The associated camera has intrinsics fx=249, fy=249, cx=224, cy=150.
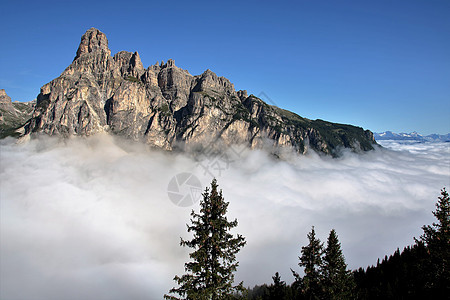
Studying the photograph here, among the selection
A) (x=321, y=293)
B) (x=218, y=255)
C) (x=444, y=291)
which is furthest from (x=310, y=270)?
(x=218, y=255)

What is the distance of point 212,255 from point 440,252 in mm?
27868

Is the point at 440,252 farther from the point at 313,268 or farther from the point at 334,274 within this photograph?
the point at 313,268

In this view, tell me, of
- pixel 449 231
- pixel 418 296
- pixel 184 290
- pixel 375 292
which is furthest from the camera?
pixel 375 292

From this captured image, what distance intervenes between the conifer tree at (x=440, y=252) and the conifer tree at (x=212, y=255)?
25644mm

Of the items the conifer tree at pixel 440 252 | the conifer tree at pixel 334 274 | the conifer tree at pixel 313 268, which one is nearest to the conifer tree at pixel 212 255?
the conifer tree at pixel 313 268

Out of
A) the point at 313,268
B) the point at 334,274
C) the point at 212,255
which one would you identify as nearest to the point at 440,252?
the point at 334,274

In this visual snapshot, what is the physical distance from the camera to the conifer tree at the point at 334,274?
95.8 ft

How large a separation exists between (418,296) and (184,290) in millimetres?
45441

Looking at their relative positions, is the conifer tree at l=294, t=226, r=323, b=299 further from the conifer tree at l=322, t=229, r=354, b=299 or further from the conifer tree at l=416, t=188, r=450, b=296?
the conifer tree at l=416, t=188, r=450, b=296

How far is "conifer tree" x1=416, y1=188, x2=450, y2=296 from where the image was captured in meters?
28.3

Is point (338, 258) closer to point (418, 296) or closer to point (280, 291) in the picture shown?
point (280, 291)

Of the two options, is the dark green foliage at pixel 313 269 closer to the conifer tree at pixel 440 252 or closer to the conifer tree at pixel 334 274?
the conifer tree at pixel 334 274

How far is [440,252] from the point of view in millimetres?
28547

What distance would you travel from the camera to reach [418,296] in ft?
138
